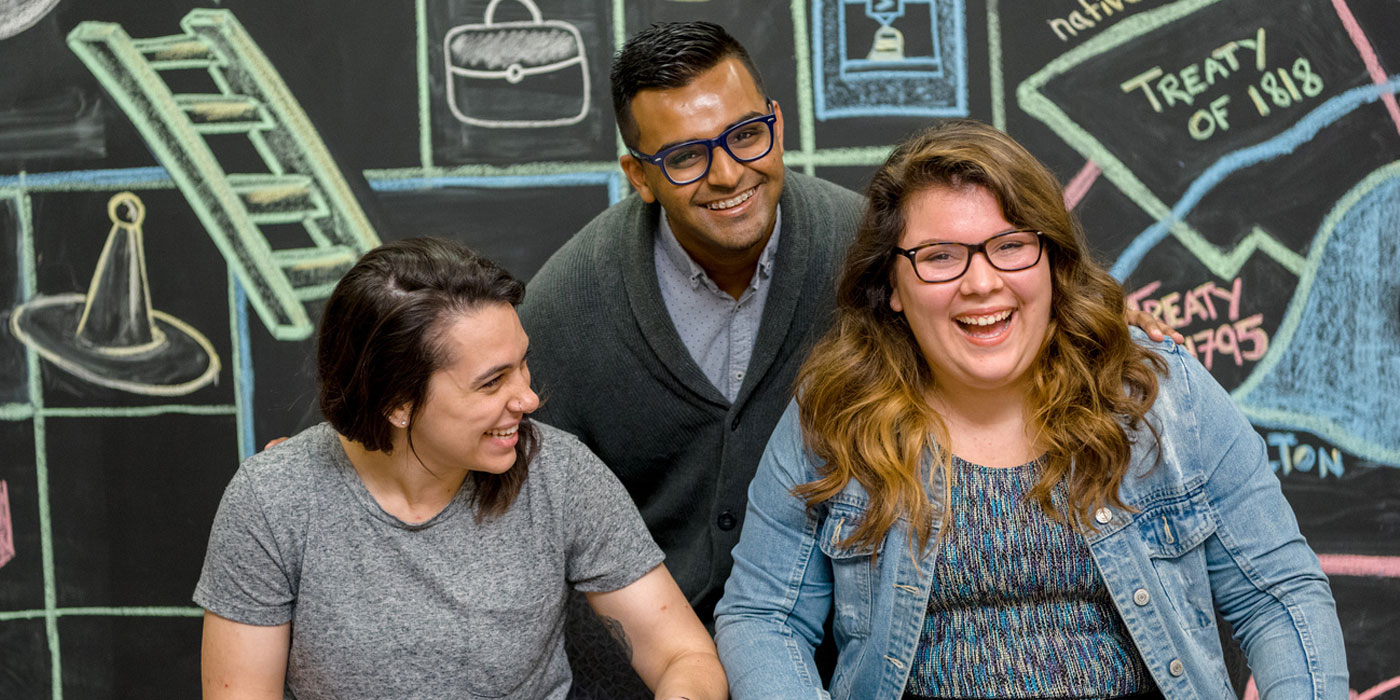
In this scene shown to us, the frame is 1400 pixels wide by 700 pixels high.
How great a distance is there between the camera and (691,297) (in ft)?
7.06

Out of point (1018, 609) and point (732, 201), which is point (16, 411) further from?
point (1018, 609)

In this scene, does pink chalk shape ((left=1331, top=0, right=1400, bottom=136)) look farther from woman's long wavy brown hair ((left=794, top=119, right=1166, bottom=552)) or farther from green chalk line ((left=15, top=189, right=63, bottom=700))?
green chalk line ((left=15, top=189, right=63, bottom=700))

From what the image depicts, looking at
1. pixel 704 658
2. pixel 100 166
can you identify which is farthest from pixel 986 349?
pixel 100 166

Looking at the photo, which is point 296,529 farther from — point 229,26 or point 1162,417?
point 229,26

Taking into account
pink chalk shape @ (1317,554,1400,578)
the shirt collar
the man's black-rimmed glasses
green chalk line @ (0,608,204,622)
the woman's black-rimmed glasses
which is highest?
the man's black-rimmed glasses

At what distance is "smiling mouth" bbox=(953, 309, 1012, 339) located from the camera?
1.58 m

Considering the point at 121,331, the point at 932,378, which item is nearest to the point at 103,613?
the point at 121,331

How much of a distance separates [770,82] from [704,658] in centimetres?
128

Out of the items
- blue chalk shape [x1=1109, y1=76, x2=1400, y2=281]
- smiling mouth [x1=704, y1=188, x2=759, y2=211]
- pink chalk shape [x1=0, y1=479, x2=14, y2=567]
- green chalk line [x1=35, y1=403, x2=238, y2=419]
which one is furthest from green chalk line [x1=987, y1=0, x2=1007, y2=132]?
pink chalk shape [x1=0, y1=479, x2=14, y2=567]

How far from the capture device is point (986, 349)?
62.3 inches

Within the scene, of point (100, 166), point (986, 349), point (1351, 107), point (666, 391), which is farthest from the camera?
point (100, 166)

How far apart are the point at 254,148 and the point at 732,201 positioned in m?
1.17

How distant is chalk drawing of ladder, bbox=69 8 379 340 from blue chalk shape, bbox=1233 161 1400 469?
1946 millimetres

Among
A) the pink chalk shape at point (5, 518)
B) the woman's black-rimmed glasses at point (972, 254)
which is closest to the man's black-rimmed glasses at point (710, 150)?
the woman's black-rimmed glasses at point (972, 254)
